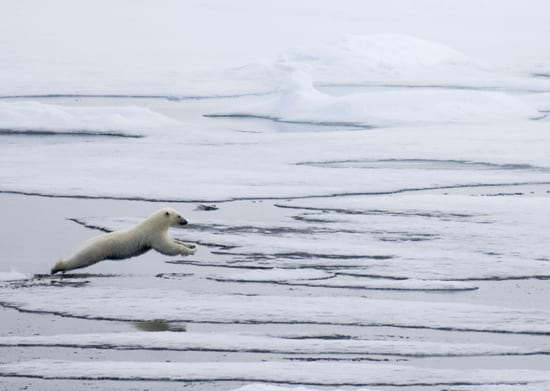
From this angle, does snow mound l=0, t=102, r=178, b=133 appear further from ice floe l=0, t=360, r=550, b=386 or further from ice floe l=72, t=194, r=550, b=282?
ice floe l=0, t=360, r=550, b=386

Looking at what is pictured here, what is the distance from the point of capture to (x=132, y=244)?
6855 mm

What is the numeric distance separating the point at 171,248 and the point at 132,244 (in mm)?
249

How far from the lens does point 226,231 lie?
7762mm

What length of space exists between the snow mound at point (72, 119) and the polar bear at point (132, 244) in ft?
22.3

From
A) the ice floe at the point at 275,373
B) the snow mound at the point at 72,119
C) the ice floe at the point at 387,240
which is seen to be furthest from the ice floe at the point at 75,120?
the ice floe at the point at 275,373

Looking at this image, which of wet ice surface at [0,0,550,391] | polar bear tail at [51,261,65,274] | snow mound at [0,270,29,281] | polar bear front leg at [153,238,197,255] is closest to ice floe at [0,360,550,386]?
wet ice surface at [0,0,550,391]

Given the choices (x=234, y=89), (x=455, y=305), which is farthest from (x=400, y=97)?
(x=455, y=305)

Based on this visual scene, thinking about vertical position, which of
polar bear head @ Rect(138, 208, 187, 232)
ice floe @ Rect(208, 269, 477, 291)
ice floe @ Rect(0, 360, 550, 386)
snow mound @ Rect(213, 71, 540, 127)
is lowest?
ice floe @ Rect(0, 360, 550, 386)

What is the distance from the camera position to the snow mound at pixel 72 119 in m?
13.7

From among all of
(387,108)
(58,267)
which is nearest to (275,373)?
(58,267)

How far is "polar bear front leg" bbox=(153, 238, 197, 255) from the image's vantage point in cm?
694

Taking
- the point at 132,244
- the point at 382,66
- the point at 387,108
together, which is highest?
the point at 382,66

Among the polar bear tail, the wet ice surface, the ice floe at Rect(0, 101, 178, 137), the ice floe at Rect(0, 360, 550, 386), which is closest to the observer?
the ice floe at Rect(0, 360, 550, 386)

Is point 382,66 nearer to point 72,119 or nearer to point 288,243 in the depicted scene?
point 72,119
